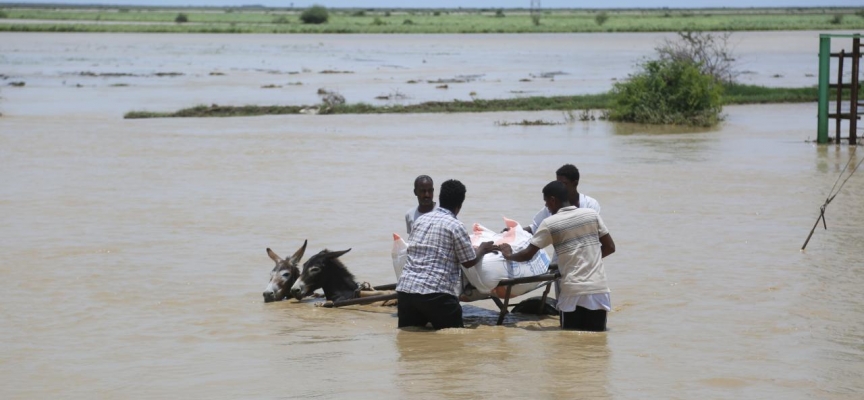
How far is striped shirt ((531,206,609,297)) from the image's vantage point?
303 inches

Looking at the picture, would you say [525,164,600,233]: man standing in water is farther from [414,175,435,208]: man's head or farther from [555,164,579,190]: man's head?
[414,175,435,208]: man's head

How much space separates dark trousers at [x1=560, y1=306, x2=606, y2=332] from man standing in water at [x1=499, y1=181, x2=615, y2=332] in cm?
15

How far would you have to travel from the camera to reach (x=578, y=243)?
25.3 ft

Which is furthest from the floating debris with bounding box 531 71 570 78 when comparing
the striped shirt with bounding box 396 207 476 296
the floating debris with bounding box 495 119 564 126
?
the striped shirt with bounding box 396 207 476 296

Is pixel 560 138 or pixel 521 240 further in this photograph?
pixel 560 138

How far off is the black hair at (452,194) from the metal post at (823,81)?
45.1 ft

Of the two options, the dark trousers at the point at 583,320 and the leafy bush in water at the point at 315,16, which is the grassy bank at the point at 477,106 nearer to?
the dark trousers at the point at 583,320

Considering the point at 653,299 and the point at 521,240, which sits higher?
the point at 521,240

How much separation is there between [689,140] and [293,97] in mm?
14636

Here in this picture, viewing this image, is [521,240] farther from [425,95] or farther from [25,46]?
[25,46]

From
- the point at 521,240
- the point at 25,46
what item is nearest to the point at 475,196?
the point at 521,240

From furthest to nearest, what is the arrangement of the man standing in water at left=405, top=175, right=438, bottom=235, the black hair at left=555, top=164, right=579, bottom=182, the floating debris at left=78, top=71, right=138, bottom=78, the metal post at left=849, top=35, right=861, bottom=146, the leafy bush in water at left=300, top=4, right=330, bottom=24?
the leafy bush in water at left=300, top=4, right=330, bottom=24
the floating debris at left=78, top=71, right=138, bottom=78
the metal post at left=849, top=35, right=861, bottom=146
the man standing in water at left=405, top=175, right=438, bottom=235
the black hair at left=555, top=164, right=579, bottom=182

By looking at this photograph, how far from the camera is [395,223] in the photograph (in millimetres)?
13719

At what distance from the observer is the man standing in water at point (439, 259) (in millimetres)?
7863
